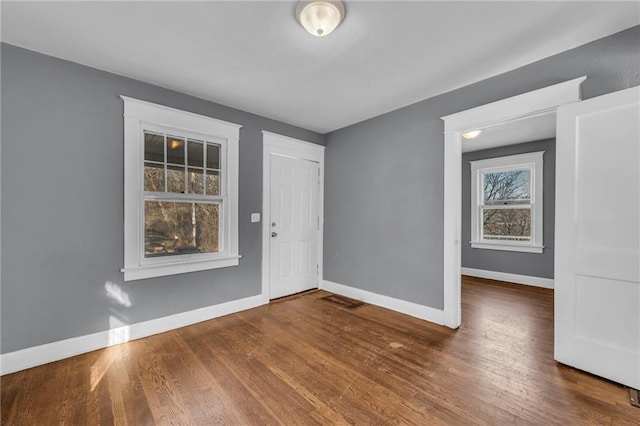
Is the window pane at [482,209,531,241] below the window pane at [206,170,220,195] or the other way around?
below

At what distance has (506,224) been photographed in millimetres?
5305

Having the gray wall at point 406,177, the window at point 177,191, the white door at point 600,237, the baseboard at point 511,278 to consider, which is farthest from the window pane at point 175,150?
the baseboard at point 511,278

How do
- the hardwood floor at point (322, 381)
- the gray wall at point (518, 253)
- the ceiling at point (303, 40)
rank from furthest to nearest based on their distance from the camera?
the gray wall at point (518, 253) → the ceiling at point (303, 40) → the hardwood floor at point (322, 381)

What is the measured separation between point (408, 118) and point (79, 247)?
3.75 m

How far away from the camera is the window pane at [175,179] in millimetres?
3019

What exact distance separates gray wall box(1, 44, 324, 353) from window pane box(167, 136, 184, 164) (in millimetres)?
445

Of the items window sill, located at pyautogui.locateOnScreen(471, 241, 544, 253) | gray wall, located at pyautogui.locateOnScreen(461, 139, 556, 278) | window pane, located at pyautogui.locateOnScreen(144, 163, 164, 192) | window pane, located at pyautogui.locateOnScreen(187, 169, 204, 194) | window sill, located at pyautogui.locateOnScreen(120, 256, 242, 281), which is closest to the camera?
window sill, located at pyautogui.locateOnScreen(120, 256, 242, 281)

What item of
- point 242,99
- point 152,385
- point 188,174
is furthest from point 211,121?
point 152,385

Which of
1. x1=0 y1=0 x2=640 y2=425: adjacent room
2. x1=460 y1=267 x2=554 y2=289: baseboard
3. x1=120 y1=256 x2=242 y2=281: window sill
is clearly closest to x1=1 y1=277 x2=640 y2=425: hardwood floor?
x1=0 y1=0 x2=640 y2=425: adjacent room

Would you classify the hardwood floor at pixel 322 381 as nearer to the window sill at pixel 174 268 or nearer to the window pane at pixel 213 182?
the window sill at pixel 174 268

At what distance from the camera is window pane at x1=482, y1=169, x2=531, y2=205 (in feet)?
16.6

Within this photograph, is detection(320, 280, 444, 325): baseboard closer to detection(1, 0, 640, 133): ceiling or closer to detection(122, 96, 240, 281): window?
detection(122, 96, 240, 281): window

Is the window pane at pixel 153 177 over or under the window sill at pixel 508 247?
over

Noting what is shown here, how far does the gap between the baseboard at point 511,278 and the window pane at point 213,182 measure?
516 centimetres
